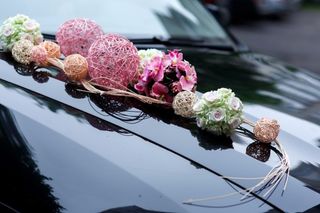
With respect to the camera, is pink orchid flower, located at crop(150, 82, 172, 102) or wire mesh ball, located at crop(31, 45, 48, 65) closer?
pink orchid flower, located at crop(150, 82, 172, 102)

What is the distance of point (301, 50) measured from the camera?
10.4 m

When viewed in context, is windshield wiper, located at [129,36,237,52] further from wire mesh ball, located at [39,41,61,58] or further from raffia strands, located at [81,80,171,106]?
raffia strands, located at [81,80,171,106]

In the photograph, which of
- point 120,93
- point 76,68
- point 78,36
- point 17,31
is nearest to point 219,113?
point 120,93

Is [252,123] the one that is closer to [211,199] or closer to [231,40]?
[211,199]

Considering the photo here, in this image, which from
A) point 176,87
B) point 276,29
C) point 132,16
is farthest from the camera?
point 276,29

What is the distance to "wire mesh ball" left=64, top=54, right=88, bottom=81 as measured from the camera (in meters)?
2.34

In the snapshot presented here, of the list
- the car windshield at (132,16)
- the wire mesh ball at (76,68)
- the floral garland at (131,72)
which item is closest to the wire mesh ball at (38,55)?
the floral garland at (131,72)

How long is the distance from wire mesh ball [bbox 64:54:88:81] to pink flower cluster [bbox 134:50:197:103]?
193 millimetres

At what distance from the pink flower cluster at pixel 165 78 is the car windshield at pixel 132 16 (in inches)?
31.8

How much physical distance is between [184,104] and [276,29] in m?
10.3

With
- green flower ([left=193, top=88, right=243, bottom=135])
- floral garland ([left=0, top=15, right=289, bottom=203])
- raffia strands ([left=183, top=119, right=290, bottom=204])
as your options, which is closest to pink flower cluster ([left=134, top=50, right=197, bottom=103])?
floral garland ([left=0, top=15, right=289, bottom=203])

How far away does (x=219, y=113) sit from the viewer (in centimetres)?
212

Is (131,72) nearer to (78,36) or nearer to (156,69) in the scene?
(156,69)

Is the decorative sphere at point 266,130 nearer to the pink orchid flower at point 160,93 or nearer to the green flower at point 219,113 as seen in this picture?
the green flower at point 219,113
